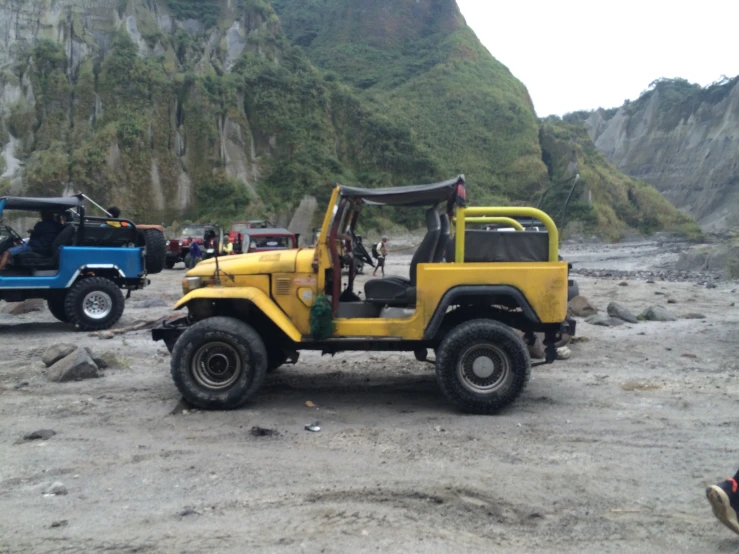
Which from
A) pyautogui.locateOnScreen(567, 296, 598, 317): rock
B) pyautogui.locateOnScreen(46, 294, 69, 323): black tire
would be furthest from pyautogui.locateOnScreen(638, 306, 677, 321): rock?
pyautogui.locateOnScreen(46, 294, 69, 323): black tire

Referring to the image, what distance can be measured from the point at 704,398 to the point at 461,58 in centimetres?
6704

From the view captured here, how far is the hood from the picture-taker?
20.7 ft

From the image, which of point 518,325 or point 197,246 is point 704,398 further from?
point 197,246

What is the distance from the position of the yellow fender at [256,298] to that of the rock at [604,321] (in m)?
6.47

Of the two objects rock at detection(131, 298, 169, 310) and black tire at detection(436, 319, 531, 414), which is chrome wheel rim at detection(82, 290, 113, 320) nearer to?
rock at detection(131, 298, 169, 310)

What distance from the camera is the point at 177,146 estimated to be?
4403cm

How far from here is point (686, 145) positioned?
79.0m

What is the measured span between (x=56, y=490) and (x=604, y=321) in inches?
351

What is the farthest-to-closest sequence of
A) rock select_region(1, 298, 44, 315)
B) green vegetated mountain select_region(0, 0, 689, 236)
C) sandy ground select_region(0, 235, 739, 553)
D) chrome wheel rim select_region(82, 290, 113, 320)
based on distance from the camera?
1. green vegetated mountain select_region(0, 0, 689, 236)
2. rock select_region(1, 298, 44, 315)
3. chrome wheel rim select_region(82, 290, 113, 320)
4. sandy ground select_region(0, 235, 739, 553)

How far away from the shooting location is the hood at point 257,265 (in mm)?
6324

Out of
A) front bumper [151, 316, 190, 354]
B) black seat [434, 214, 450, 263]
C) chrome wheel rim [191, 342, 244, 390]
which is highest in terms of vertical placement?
black seat [434, 214, 450, 263]

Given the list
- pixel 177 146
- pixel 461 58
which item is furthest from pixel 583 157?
pixel 177 146

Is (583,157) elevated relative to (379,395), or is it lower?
elevated

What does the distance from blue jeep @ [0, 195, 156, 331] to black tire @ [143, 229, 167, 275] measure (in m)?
0.34
